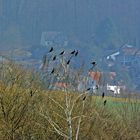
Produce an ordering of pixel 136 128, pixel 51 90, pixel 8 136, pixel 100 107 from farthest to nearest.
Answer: pixel 136 128, pixel 100 107, pixel 51 90, pixel 8 136

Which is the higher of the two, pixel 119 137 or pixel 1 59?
pixel 1 59

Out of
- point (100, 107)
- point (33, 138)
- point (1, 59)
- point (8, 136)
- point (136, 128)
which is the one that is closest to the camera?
point (8, 136)

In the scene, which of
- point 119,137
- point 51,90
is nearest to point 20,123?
point 51,90

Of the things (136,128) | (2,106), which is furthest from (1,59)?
(136,128)

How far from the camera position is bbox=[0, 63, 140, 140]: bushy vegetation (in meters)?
10.8

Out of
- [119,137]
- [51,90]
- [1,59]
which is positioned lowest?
[119,137]

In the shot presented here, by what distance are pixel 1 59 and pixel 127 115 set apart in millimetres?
5888

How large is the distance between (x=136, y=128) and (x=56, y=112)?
16.6 ft

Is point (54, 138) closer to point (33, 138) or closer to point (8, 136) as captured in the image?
point (33, 138)

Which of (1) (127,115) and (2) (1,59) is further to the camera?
(1) (127,115)

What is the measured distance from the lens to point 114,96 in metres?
18.4

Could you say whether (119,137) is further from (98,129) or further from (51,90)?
(51,90)

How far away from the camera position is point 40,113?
1036 centimetres

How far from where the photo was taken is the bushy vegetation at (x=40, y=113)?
1075 cm
